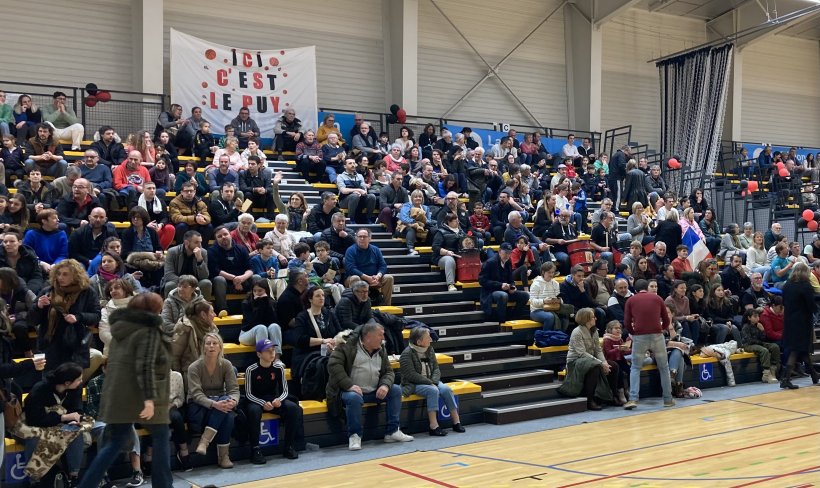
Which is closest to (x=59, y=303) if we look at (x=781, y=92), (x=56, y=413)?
(x=56, y=413)

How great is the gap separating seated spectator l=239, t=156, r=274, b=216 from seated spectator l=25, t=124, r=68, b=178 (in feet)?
8.11

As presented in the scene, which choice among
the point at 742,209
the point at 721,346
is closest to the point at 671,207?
the point at 721,346

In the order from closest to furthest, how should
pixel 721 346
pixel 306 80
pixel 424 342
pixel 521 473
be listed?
1. pixel 521 473
2. pixel 424 342
3. pixel 721 346
4. pixel 306 80

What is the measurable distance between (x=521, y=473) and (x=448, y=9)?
1527 centimetres

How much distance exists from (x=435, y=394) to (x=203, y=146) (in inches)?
292

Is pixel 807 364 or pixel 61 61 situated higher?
pixel 61 61

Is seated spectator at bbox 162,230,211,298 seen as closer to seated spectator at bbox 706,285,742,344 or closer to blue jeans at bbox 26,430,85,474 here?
blue jeans at bbox 26,430,85,474

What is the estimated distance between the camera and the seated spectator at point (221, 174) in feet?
42.1

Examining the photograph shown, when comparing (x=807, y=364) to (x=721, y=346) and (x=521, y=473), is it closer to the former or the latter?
(x=721, y=346)

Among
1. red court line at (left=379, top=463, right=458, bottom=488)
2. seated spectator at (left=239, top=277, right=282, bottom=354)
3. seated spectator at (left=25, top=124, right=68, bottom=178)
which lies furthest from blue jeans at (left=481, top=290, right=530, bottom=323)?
seated spectator at (left=25, top=124, right=68, bottom=178)

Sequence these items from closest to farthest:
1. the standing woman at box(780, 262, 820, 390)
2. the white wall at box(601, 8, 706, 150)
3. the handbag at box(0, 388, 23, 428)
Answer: the handbag at box(0, 388, 23, 428)
the standing woman at box(780, 262, 820, 390)
the white wall at box(601, 8, 706, 150)

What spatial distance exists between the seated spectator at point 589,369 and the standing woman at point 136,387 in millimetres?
5945

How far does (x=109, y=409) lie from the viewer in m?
5.62

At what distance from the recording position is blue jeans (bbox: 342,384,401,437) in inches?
335
